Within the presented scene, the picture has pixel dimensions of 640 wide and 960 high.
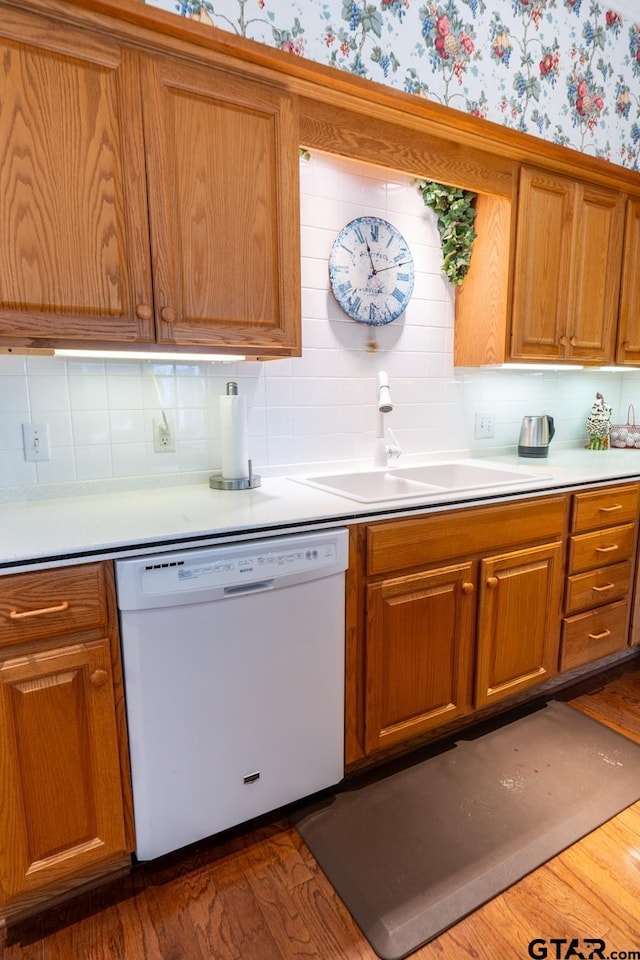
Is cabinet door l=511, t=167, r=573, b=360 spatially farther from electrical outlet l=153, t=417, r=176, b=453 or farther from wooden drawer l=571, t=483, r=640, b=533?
electrical outlet l=153, t=417, r=176, b=453

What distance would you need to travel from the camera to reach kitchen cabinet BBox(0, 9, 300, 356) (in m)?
1.24

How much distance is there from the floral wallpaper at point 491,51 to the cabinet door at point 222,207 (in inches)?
8.5

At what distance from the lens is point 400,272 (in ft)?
7.14

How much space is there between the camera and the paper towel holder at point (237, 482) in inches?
69.8

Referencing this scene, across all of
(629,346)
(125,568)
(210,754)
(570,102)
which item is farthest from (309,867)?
(570,102)

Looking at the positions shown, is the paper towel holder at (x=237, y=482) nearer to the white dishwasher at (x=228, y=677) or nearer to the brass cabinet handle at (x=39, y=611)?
the white dishwasher at (x=228, y=677)

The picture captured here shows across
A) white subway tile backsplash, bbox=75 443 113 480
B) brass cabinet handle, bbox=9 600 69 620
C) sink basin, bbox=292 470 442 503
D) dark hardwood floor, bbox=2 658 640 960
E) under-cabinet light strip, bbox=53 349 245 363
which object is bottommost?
dark hardwood floor, bbox=2 658 640 960

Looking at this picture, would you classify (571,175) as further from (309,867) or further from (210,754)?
(309,867)

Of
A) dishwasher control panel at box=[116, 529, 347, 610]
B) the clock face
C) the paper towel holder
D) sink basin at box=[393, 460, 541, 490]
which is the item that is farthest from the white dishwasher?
the clock face

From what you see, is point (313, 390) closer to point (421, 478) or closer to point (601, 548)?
point (421, 478)

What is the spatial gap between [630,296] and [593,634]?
1.62 m

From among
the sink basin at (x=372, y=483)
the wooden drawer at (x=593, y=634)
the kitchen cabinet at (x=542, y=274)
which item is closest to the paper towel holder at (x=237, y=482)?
the sink basin at (x=372, y=483)

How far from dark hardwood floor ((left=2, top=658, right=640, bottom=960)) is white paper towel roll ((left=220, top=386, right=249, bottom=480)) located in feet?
3.63

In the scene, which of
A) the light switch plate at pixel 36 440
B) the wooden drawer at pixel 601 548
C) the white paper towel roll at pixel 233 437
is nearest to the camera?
the light switch plate at pixel 36 440
